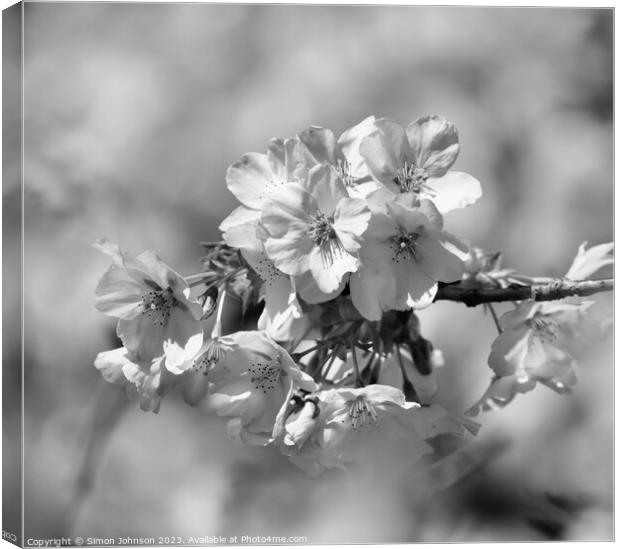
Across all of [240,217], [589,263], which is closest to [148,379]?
[240,217]

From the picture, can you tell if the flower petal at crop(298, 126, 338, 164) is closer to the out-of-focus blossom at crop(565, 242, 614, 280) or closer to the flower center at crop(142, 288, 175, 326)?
the flower center at crop(142, 288, 175, 326)

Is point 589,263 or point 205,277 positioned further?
point 589,263

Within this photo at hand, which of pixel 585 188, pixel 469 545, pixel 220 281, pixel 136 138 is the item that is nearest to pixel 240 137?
pixel 136 138

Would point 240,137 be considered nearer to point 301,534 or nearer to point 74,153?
point 74,153

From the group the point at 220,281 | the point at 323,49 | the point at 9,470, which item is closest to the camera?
the point at 220,281

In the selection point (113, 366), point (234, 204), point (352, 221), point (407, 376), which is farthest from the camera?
point (234, 204)

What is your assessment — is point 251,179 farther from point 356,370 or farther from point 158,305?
point 356,370

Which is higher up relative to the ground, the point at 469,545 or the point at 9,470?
the point at 9,470
